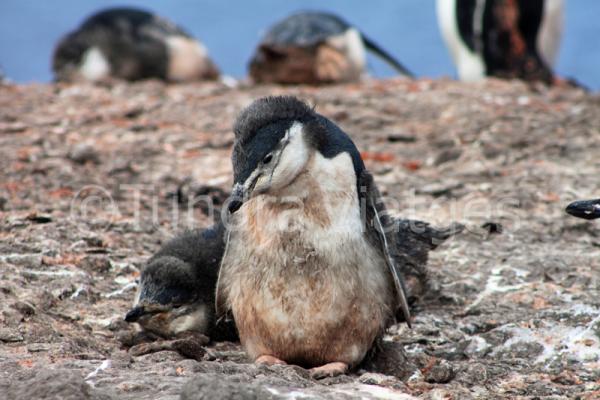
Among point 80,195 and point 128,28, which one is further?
point 128,28

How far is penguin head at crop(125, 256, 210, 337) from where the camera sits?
4035 millimetres

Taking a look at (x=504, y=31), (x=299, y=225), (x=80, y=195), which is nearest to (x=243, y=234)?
(x=299, y=225)

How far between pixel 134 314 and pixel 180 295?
9.2 inches

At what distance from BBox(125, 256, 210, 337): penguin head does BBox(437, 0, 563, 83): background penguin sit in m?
6.58

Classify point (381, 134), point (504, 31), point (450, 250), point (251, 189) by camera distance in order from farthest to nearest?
point (504, 31), point (381, 134), point (450, 250), point (251, 189)

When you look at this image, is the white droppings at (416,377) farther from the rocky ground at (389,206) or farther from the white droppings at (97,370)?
the white droppings at (97,370)

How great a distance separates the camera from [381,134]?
760 centimetres

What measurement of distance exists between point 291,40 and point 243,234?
698 cm

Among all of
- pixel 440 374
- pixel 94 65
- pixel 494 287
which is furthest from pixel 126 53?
pixel 440 374

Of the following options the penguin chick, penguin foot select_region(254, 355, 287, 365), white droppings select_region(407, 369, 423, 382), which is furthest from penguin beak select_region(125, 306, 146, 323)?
white droppings select_region(407, 369, 423, 382)

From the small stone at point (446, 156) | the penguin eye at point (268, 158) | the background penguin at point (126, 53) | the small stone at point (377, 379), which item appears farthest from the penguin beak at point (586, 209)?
the background penguin at point (126, 53)

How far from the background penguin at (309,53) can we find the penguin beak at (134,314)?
242 inches

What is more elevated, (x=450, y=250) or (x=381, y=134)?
(x=381, y=134)

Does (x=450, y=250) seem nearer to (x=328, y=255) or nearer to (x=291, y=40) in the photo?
(x=328, y=255)
